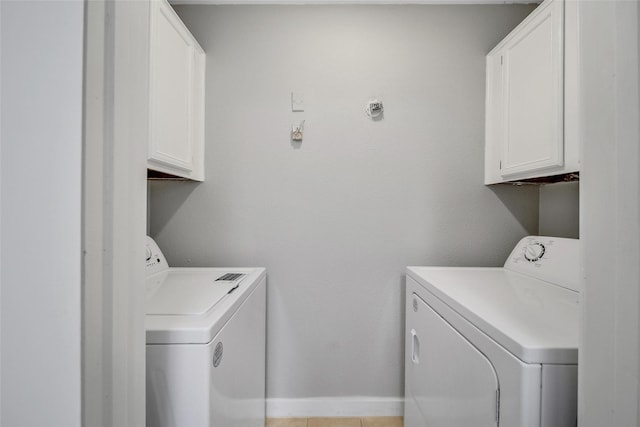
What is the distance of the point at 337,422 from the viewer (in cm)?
175

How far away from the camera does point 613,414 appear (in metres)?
0.43

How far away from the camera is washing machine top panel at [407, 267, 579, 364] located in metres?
0.71

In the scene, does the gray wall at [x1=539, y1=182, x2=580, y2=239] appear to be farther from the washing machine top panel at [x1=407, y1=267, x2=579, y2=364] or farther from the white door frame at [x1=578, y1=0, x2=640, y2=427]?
the white door frame at [x1=578, y1=0, x2=640, y2=427]

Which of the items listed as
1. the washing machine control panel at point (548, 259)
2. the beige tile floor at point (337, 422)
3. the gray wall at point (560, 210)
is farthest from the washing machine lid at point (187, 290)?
the gray wall at point (560, 210)

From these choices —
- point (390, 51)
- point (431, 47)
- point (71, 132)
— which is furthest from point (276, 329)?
point (431, 47)

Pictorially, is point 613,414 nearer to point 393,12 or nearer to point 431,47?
point 431,47

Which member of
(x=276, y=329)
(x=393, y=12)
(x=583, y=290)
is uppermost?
(x=393, y=12)

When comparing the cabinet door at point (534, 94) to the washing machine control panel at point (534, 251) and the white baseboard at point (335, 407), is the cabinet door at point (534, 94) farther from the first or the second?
the white baseboard at point (335, 407)

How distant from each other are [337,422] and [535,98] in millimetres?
2016

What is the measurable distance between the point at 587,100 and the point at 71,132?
2.48 feet

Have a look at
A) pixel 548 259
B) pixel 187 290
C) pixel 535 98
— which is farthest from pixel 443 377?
pixel 535 98

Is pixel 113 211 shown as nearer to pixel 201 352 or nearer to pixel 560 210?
pixel 201 352

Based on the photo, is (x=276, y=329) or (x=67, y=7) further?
(x=276, y=329)

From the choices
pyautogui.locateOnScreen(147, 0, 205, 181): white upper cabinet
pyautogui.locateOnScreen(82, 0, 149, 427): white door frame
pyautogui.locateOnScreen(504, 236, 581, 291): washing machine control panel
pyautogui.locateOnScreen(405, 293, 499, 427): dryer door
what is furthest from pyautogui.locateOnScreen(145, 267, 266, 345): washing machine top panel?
pyautogui.locateOnScreen(504, 236, 581, 291): washing machine control panel
